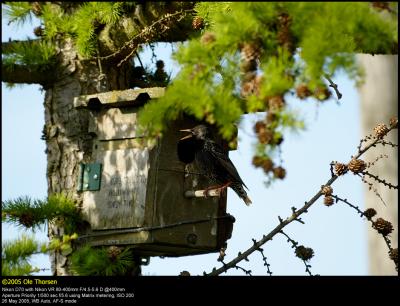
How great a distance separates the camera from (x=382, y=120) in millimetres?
7211

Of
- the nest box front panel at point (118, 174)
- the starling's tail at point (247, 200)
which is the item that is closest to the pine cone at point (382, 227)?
the nest box front panel at point (118, 174)

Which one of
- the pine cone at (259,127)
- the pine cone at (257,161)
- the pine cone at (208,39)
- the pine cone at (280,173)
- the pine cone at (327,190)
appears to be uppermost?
the pine cone at (208,39)

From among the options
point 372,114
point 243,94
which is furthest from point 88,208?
point 372,114

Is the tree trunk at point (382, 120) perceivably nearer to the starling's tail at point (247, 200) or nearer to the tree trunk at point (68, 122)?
the starling's tail at point (247, 200)

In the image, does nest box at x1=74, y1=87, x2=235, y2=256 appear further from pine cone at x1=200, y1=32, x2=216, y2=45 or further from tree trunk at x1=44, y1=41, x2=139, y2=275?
pine cone at x1=200, y1=32, x2=216, y2=45

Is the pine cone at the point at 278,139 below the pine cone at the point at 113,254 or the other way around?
the other way around

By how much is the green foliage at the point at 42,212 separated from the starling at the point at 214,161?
34.3 inches

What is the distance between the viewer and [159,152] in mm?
4750

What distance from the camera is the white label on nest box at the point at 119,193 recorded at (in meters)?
4.70

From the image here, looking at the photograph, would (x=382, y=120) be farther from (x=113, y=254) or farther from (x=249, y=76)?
(x=249, y=76)

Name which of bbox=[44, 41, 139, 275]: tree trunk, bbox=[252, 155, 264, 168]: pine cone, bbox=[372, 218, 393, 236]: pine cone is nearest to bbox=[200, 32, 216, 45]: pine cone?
bbox=[252, 155, 264, 168]: pine cone

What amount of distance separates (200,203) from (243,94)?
234cm

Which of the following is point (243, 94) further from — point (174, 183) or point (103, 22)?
point (103, 22)

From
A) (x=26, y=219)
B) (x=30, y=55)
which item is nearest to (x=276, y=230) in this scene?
(x=26, y=219)
